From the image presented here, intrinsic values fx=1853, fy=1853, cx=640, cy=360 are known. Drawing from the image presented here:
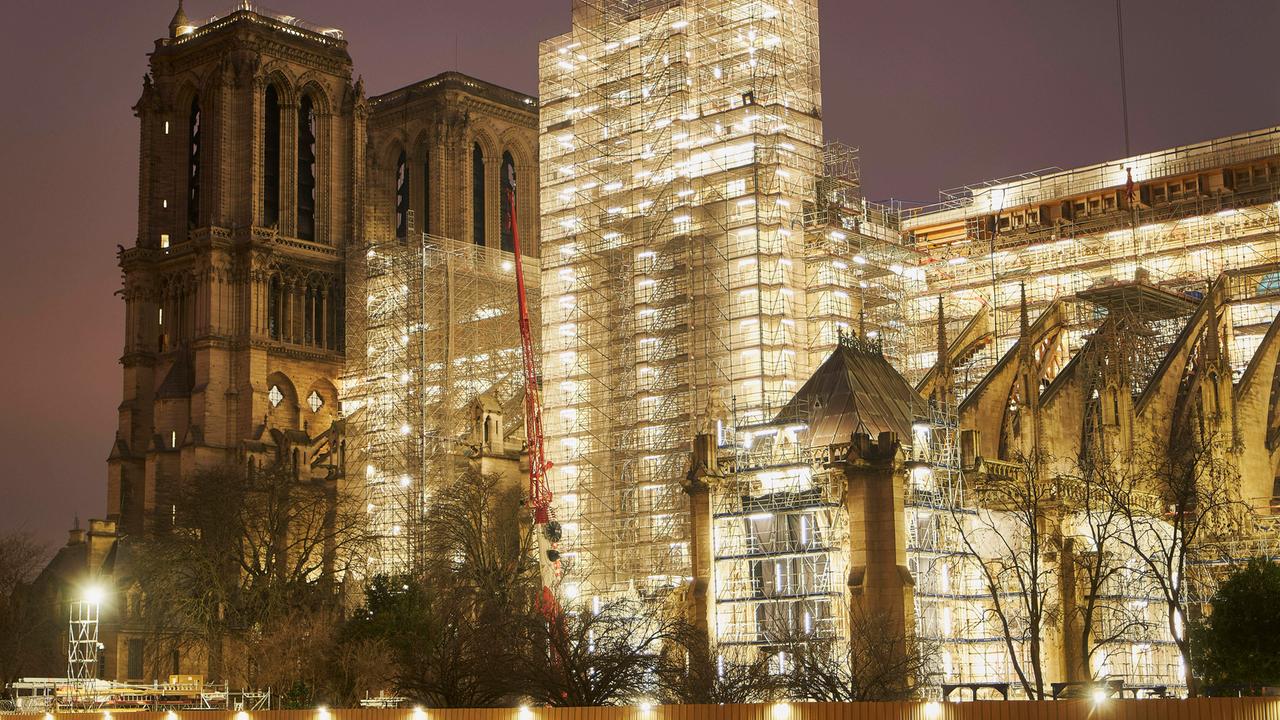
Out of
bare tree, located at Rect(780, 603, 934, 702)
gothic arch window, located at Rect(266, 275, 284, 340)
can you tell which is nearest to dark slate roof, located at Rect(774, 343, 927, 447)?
bare tree, located at Rect(780, 603, 934, 702)

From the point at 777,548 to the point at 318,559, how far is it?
121ft

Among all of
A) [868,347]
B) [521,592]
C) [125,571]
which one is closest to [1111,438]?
[868,347]

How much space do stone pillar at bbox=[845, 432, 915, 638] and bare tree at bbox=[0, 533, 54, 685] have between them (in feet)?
139

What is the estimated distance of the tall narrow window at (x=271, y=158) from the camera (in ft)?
333

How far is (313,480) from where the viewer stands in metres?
92.2

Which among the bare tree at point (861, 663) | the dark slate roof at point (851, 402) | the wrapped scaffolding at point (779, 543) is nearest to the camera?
the bare tree at point (861, 663)

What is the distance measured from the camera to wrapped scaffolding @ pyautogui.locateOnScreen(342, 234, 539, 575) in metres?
83.9

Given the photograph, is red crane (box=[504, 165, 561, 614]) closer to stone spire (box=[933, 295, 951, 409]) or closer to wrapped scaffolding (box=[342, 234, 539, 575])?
wrapped scaffolding (box=[342, 234, 539, 575])

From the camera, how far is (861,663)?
159 feet

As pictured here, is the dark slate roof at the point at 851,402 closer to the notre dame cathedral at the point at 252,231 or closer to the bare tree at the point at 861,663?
the bare tree at the point at 861,663

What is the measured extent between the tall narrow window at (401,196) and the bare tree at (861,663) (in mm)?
64503

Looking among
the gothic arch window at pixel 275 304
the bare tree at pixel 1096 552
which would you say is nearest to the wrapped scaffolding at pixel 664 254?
the bare tree at pixel 1096 552

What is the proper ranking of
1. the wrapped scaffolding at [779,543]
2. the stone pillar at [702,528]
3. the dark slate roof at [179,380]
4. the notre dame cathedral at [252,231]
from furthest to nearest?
the dark slate roof at [179,380] → the notre dame cathedral at [252,231] → the stone pillar at [702,528] → the wrapped scaffolding at [779,543]

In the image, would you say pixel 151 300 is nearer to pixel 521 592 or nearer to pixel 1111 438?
pixel 521 592
